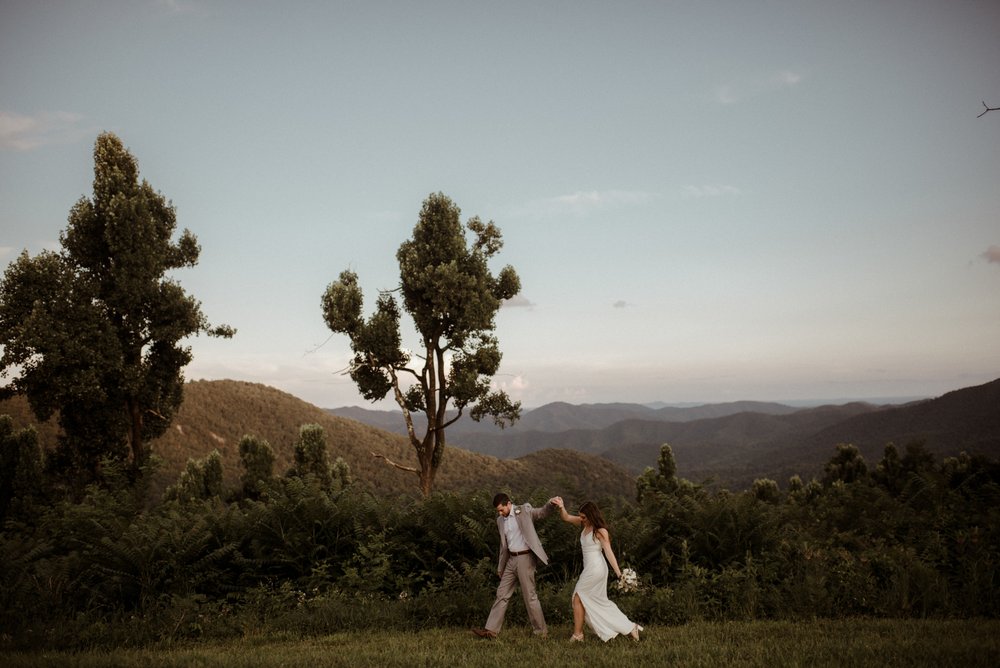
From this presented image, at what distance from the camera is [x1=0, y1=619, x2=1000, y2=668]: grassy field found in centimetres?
721

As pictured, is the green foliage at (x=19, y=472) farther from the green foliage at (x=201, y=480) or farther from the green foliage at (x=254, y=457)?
the green foliage at (x=254, y=457)

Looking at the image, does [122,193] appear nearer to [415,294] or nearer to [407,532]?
[415,294]

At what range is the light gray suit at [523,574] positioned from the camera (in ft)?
29.2

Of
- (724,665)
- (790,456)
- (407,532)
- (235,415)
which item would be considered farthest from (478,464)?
(790,456)

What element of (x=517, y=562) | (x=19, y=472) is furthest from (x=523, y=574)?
(x=19, y=472)

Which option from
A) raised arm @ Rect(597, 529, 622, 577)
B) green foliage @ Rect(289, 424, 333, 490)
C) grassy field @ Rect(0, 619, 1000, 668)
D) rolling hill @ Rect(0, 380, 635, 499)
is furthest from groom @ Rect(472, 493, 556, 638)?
rolling hill @ Rect(0, 380, 635, 499)

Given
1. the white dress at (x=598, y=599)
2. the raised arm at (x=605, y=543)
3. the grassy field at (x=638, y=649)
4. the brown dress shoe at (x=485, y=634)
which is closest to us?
the grassy field at (x=638, y=649)

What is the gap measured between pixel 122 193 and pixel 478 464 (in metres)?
53.0

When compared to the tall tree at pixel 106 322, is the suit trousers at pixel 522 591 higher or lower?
lower

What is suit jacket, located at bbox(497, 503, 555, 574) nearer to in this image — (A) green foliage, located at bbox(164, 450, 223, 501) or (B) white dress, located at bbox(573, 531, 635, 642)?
(B) white dress, located at bbox(573, 531, 635, 642)

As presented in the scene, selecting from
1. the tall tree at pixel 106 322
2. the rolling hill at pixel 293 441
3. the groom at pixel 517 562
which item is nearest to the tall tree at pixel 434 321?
the tall tree at pixel 106 322

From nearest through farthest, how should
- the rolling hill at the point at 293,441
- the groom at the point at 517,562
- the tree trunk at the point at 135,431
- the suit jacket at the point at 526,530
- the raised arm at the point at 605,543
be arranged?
the raised arm at the point at 605,543 < the groom at the point at 517,562 < the suit jacket at the point at 526,530 < the tree trunk at the point at 135,431 < the rolling hill at the point at 293,441

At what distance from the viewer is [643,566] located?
11.0 meters

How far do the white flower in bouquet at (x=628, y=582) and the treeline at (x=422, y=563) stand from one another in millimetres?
102
